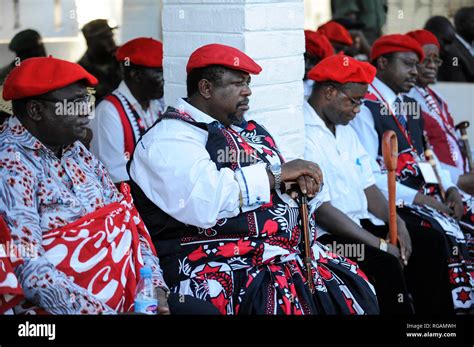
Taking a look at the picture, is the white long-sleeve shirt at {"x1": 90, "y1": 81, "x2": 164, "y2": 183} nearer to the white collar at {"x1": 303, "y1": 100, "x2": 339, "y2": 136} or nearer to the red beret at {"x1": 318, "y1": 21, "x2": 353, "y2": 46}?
the white collar at {"x1": 303, "y1": 100, "x2": 339, "y2": 136}

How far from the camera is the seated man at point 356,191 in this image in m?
5.27

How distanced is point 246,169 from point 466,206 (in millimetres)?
2788

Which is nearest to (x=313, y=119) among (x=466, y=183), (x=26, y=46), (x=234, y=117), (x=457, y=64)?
(x=234, y=117)

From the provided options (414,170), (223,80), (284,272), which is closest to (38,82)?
(223,80)

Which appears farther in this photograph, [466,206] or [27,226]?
[466,206]

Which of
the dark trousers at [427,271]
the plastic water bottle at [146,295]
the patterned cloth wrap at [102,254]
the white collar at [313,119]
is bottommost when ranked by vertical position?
the dark trousers at [427,271]

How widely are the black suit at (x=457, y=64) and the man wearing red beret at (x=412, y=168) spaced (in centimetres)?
232

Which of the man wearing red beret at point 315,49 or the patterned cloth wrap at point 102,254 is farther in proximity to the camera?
the man wearing red beret at point 315,49

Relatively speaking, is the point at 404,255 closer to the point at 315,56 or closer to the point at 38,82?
the point at 315,56

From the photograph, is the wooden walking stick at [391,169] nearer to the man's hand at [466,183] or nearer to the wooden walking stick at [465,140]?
the man's hand at [466,183]

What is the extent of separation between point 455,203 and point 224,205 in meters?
2.69

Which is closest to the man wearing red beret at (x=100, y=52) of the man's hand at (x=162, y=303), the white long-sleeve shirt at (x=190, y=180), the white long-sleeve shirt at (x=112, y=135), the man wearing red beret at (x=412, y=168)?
the white long-sleeve shirt at (x=112, y=135)

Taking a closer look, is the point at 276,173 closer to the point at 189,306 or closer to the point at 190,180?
the point at 190,180

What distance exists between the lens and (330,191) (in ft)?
17.9
